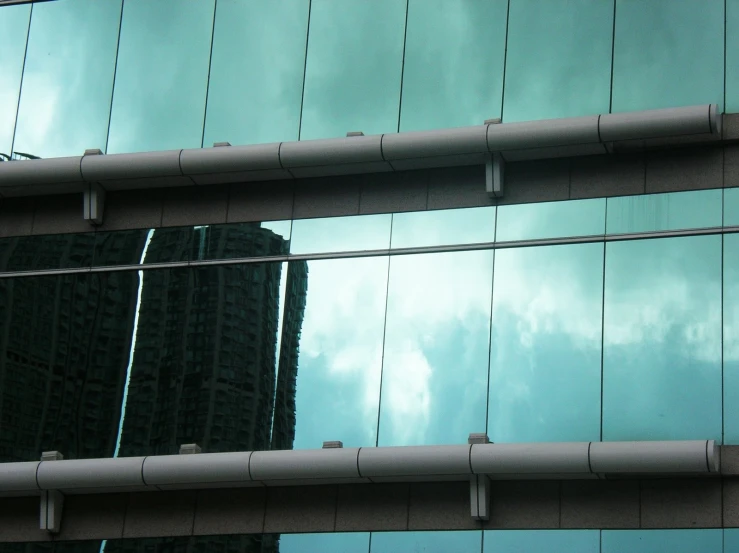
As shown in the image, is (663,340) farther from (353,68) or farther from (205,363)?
(205,363)

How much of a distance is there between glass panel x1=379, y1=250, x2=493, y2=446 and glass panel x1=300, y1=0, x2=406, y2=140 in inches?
114

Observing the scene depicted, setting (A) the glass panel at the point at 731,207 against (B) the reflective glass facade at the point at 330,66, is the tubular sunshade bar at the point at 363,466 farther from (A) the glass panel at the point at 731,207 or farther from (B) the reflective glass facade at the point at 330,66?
(B) the reflective glass facade at the point at 330,66

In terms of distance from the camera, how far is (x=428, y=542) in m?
19.9

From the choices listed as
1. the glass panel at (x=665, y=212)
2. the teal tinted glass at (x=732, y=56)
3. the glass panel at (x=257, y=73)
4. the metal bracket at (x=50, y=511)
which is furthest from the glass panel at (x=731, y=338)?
the metal bracket at (x=50, y=511)

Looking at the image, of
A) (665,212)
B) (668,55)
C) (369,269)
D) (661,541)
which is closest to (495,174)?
(369,269)

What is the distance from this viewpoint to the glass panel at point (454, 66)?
22203mm

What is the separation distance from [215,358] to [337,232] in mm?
3034

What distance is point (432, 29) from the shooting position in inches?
896

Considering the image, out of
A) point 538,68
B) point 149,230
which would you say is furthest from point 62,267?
point 538,68

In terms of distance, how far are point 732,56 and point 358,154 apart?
638 cm

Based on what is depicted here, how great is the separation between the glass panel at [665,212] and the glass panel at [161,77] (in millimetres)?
7767

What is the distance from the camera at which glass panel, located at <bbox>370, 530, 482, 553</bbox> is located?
19688 mm

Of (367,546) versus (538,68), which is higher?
(538,68)

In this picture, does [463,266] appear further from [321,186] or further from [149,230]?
[149,230]
